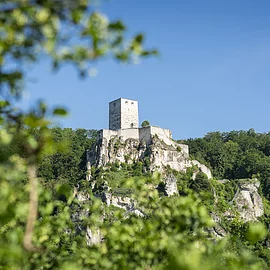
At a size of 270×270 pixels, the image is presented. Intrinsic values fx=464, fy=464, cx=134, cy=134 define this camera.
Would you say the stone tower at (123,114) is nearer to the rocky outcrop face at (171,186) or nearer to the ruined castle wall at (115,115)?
the ruined castle wall at (115,115)

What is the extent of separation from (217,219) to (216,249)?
41.3 m

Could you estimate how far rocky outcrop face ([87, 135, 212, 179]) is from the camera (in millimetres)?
48906

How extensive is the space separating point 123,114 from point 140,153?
804 cm

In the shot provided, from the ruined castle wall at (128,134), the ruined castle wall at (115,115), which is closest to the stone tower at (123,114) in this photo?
the ruined castle wall at (115,115)

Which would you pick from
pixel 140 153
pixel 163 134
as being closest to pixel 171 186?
pixel 140 153

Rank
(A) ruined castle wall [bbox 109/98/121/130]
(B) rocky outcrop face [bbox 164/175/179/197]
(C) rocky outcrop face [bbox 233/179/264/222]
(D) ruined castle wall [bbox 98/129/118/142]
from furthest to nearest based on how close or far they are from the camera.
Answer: (A) ruined castle wall [bbox 109/98/121/130] < (D) ruined castle wall [bbox 98/129/118/142] < (C) rocky outcrop face [bbox 233/179/264/222] < (B) rocky outcrop face [bbox 164/175/179/197]

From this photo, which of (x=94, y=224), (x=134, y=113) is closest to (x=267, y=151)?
(x=134, y=113)

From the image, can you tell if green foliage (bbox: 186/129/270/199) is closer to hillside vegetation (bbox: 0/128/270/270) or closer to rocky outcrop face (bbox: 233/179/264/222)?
rocky outcrop face (bbox: 233/179/264/222)

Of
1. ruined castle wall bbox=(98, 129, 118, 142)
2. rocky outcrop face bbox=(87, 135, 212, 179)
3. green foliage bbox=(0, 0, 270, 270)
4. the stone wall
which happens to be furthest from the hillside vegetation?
the stone wall

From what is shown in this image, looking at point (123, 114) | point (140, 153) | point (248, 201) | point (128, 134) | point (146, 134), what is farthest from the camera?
point (123, 114)

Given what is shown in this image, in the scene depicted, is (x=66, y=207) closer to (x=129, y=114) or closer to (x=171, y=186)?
(x=171, y=186)

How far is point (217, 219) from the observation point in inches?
1736

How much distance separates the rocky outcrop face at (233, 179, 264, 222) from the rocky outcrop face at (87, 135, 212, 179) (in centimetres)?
407

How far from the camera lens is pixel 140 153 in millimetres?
49969
